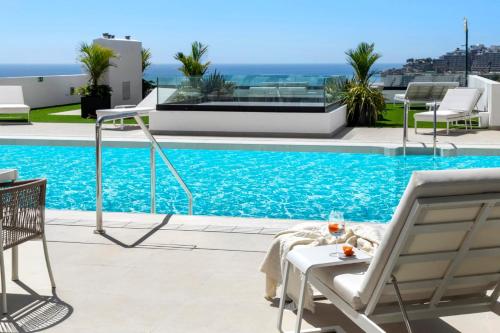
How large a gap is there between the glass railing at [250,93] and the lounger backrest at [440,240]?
10664 mm

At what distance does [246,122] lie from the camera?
14484 mm

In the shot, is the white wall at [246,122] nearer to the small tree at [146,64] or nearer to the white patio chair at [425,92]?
the white patio chair at [425,92]

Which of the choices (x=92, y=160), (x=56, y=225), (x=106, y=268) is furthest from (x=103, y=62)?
(x=106, y=268)

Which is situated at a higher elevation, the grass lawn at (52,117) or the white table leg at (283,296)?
the grass lawn at (52,117)

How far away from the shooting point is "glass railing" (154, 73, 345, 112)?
1425 cm

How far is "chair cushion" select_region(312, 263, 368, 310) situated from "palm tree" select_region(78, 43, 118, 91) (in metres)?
15.0

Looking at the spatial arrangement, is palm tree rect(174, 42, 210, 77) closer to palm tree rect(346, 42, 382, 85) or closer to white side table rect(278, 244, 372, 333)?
palm tree rect(346, 42, 382, 85)

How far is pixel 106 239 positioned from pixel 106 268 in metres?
0.83

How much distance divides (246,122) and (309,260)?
10.9 meters

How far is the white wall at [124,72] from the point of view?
772 inches

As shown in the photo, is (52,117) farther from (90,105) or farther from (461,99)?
(461,99)

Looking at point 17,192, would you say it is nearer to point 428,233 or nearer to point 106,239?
point 106,239

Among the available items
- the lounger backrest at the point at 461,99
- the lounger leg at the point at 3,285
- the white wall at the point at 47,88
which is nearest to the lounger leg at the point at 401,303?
the lounger leg at the point at 3,285

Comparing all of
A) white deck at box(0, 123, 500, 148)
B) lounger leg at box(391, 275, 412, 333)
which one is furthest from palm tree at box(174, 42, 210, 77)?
lounger leg at box(391, 275, 412, 333)
